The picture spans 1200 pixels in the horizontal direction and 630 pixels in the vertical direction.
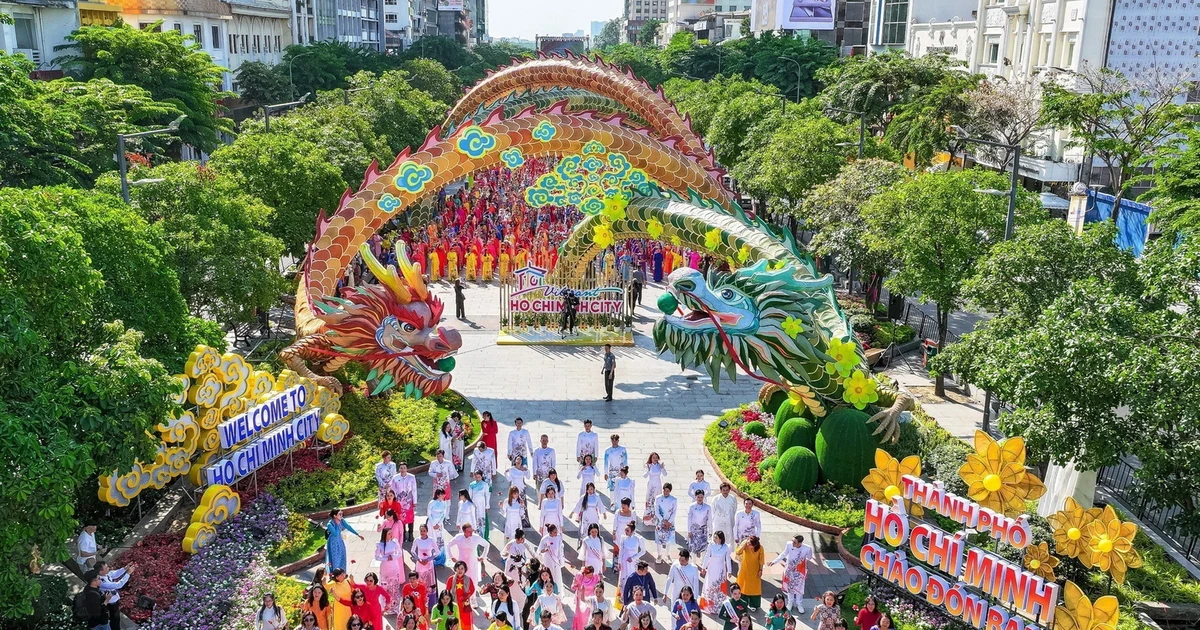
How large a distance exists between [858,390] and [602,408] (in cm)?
628

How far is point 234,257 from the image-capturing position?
18547mm

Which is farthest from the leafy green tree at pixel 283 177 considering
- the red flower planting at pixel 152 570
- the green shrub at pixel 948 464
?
the green shrub at pixel 948 464

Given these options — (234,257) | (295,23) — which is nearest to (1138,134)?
(234,257)

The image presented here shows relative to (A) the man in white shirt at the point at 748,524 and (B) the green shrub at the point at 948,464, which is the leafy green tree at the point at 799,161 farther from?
(A) the man in white shirt at the point at 748,524

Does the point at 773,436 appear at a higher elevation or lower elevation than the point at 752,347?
lower

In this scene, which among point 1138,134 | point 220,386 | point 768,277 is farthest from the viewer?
point 1138,134

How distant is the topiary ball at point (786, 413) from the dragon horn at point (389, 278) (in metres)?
6.61

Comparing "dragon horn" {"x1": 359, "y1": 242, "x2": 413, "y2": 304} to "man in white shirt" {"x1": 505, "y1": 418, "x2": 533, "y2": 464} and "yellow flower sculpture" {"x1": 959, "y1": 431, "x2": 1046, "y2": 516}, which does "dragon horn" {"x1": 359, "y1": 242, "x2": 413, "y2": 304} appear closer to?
"man in white shirt" {"x1": 505, "y1": 418, "x2": 533, "y2": 464}

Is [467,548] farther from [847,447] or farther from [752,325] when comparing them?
[847,447]

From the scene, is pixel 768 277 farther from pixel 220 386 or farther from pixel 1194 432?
pixel 220 386

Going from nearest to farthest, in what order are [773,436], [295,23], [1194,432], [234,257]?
1. [1194,432]
2. [773,436]
3. [234,257]
4. [295,23]

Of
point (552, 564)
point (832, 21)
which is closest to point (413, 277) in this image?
point (552, 564)

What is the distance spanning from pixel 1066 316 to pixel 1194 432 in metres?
2.02

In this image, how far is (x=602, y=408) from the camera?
19.9m
